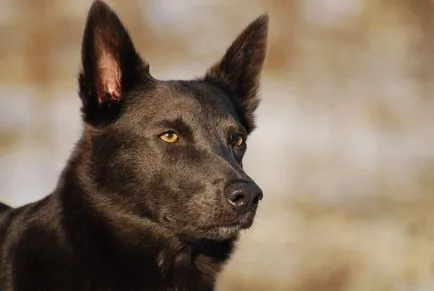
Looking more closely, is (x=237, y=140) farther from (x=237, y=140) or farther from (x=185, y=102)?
(x=185, y=102)

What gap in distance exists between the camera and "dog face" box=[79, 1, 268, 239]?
386 centimetres

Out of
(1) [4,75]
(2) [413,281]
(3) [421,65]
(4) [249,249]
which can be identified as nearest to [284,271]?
(4) [249,249]

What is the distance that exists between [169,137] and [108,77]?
427mm

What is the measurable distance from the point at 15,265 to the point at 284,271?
229 inches

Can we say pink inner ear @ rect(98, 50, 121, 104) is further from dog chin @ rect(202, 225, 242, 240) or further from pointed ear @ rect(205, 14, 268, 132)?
dog chin @ rect(202, 225, 242, 240)

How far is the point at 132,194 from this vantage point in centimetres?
405

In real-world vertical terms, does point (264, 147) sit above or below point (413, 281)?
above

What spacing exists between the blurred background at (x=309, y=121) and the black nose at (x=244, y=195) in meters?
4.84

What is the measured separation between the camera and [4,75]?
12.3m

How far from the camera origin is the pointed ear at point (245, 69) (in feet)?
15.1

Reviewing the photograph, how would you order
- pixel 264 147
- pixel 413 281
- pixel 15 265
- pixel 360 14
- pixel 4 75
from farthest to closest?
pixel 360 14 → pixel 4 75 → pixel 264 147 → pixel 413 281 → pixel 15 265

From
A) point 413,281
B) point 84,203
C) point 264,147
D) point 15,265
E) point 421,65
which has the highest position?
point 421,65

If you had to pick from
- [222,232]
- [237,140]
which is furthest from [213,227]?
[237,140]

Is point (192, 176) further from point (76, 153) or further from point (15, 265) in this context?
point (15, 265)
